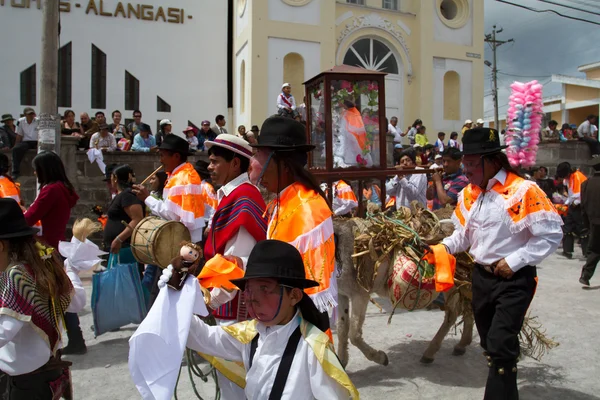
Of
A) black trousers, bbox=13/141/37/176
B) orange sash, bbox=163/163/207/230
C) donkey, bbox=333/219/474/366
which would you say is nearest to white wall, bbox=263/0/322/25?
black trousers, bbox=13/141/37/176

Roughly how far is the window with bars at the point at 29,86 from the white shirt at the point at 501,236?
55.9 feet

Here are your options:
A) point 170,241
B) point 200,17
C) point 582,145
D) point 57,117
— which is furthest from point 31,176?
point 582,145

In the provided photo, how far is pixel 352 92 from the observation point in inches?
253

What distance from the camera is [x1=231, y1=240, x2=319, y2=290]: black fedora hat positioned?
2.16 meters

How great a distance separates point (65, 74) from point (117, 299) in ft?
47.6

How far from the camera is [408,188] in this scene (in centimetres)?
833

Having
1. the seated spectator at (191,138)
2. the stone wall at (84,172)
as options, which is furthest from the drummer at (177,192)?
the seated spectator at (191,138)

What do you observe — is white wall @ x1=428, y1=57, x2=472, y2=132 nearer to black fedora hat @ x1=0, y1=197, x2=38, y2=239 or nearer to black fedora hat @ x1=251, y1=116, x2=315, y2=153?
black fedora hat @ x1=251, y1=116, x2=315, y2=153

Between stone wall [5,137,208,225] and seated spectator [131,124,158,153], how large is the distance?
41 centimetres

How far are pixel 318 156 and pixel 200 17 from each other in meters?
14.8

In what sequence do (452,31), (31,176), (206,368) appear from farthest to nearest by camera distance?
1. (452,31)
2. (31,176)
3. (206,368)

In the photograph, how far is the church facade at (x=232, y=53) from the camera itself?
1759 centimetres

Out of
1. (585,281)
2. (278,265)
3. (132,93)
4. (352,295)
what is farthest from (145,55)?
(278,265)

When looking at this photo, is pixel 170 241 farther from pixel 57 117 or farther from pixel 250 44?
pixel 250 44
